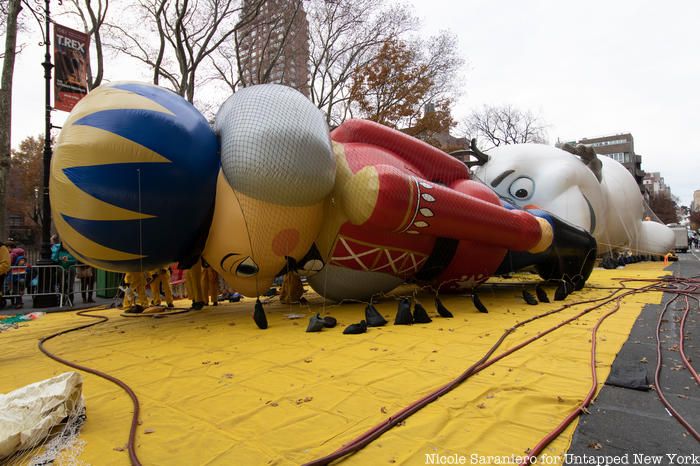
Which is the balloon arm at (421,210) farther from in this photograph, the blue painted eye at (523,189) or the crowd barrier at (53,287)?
the blue painted eye at (523,189)

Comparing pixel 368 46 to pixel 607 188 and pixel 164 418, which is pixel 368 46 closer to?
pixel 607 188

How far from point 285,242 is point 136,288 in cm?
330

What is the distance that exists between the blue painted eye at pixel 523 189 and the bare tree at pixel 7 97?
42.3 ft

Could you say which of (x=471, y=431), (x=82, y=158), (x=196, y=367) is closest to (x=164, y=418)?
(x=196, y=367)

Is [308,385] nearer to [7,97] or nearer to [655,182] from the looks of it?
[7,97]

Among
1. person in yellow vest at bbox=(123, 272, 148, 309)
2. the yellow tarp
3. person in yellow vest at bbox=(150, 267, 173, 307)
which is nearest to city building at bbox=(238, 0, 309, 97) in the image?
person in yellow vest at bbox=(150, 267, 173, 307)

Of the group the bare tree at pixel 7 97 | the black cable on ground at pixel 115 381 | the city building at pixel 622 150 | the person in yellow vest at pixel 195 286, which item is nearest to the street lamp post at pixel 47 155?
the bare tree at pixel 7 97

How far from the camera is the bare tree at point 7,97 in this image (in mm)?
10109

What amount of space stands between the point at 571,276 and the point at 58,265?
10.3m

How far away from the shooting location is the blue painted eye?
12.1 m

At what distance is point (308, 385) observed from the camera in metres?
3.07

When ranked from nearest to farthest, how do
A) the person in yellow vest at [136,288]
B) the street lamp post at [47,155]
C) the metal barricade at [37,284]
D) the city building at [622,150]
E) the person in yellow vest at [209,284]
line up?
the person in yellow vest at [136,288] < the person in yellow vest at [209,284] < the metal barricade at [37,284] < the street lamp post at [47,155] < the city building at [622,150]

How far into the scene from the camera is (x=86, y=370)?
348 centimetres

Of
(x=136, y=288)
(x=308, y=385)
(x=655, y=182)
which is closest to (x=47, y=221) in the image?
(x=136, y=288)
